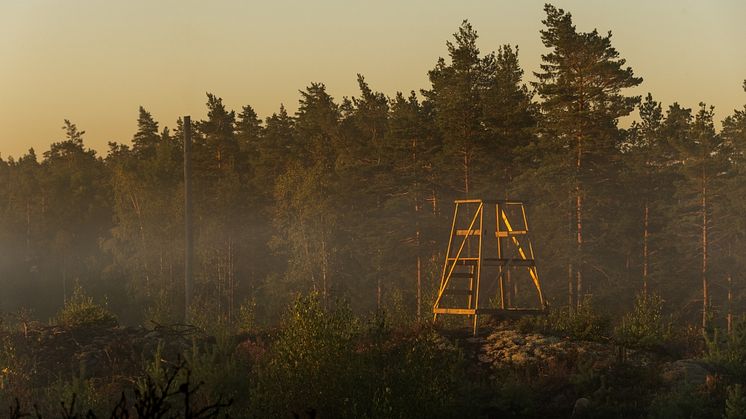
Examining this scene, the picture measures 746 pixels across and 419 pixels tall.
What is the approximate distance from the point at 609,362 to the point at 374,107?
4596 cm

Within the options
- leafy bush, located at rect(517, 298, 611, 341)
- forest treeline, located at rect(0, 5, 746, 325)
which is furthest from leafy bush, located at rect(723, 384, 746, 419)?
forest treeline, located at rect(0, 5, 746, 325)

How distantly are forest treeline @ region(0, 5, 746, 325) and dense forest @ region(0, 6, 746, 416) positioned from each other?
0.37ft

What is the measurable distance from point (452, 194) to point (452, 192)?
10cm

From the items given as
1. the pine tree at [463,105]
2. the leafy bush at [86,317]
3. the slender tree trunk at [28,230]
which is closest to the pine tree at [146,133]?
the slender tree trunk at [28,230]

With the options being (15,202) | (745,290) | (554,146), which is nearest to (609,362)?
(554,146)

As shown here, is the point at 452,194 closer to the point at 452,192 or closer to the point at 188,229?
the point at 452,192

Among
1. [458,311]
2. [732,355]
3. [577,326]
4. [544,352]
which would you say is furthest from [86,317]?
[732,355]

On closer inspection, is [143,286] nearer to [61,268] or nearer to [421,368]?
[61,268]

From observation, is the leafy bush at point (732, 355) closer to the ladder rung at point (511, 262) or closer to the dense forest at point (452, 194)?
the ladder rung at point (511, 262)

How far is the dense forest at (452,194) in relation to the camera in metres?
47.0

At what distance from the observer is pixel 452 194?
5319cm

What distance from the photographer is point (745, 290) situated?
52344mm

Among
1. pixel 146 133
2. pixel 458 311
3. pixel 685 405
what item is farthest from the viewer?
pixel 146 133

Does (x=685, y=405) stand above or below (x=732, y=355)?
below
